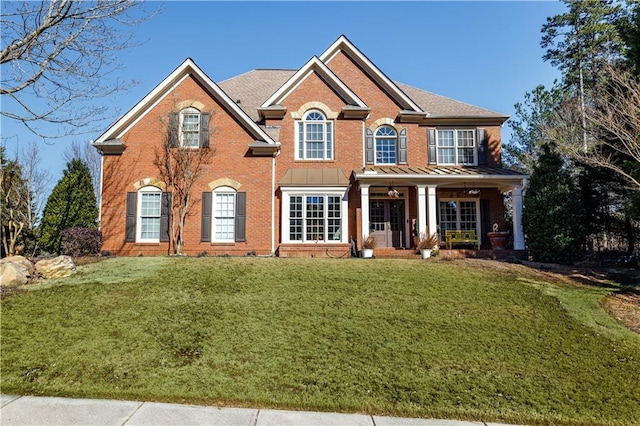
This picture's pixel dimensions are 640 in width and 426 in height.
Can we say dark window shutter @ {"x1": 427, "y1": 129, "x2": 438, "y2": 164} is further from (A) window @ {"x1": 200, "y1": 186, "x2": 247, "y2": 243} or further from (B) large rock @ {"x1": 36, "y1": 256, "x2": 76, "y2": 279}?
(B) large rock @ {"x1": 36, "y1": 256, "x2": 76, "y2": 279}

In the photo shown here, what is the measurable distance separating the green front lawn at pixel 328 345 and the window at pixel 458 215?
8.32 meters

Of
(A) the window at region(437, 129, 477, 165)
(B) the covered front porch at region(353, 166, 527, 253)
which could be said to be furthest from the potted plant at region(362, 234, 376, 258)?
(A) the window at region(437, 129, 477, 165)

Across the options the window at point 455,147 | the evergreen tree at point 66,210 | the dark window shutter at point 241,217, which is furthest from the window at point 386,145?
the evergreen tree at point 66,210

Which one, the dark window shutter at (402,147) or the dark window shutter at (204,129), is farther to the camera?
the dark window shutter at (402,147)

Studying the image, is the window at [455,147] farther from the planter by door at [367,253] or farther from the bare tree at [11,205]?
the bare tree at [11,205]

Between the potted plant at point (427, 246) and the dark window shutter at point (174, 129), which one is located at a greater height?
the dark window shutter at point (174, 129)

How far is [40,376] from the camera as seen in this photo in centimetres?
577

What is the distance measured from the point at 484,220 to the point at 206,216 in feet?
42.3

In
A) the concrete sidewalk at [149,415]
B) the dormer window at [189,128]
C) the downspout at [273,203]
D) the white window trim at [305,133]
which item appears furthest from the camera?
the white window trim at [305,133]

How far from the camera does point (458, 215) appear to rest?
62.0ft

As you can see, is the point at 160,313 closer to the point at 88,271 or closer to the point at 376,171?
the point at 88,271

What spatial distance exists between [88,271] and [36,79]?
17.1ft

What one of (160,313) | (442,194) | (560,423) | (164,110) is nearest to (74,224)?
(164,110)

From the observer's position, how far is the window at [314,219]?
16188 millimetres
